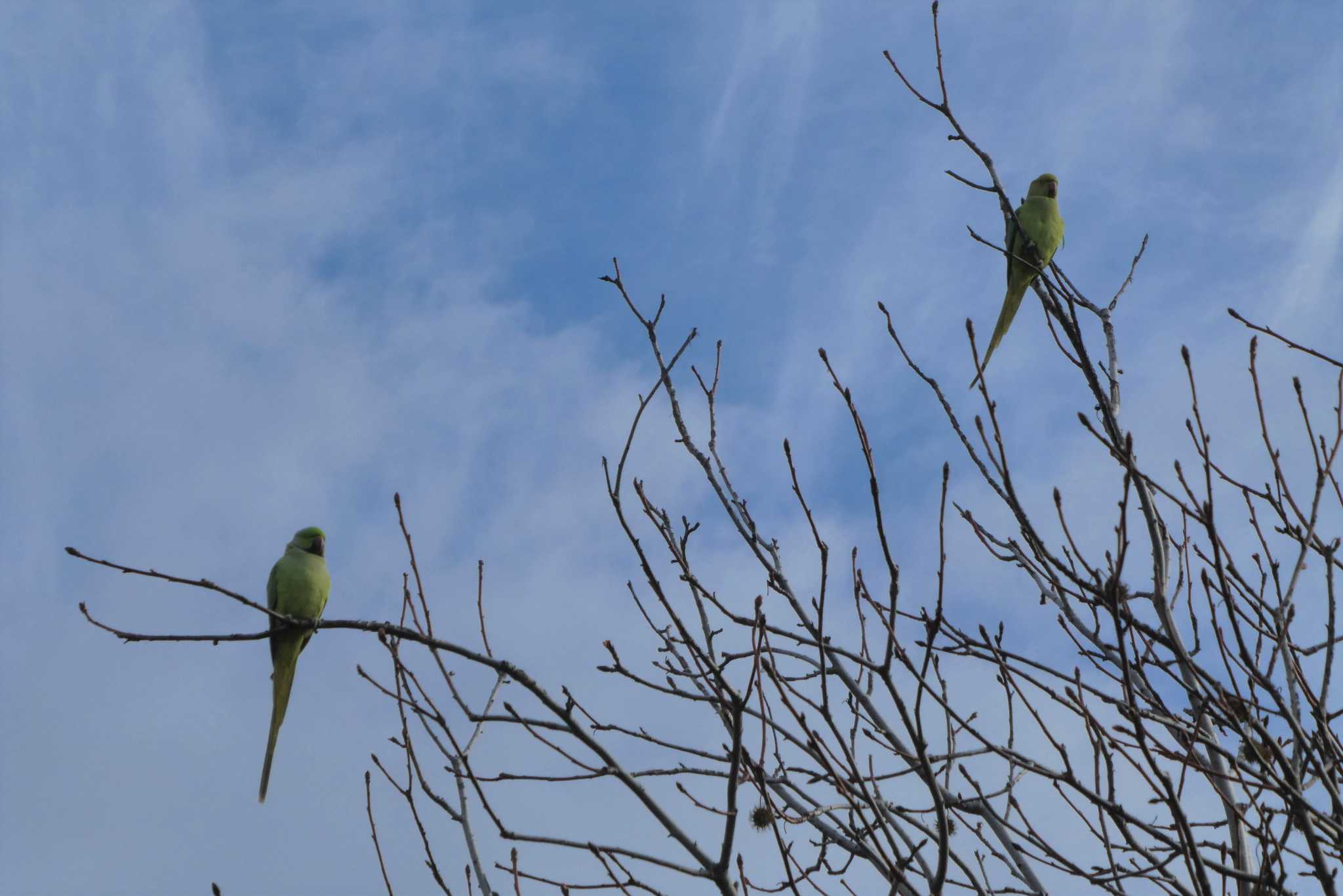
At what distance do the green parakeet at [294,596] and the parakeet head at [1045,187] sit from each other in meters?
5.62

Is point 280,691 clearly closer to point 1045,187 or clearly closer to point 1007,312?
point 1007,312

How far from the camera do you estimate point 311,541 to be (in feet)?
21.3

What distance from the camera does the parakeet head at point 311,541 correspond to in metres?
6.46

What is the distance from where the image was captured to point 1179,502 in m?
3.20

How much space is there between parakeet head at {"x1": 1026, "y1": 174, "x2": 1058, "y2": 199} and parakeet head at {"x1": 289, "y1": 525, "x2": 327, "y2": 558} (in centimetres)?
554

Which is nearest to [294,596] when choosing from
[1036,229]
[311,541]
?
[311,541]

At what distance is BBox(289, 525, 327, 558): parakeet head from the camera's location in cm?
646

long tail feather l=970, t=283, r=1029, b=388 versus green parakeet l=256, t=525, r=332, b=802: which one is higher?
long tail feather l=970, t=283, r=1029, b=388

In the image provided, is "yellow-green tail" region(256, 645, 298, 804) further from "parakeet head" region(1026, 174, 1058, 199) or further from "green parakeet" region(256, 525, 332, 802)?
"parakeet head" region(1026, 174, 1058, 199)

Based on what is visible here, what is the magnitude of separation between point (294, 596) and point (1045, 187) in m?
6.09

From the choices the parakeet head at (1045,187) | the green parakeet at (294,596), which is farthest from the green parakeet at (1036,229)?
the green parakeet at (294,596)

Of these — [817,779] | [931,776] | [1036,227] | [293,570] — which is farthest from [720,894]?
[1036,227]

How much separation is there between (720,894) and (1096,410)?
2.59m

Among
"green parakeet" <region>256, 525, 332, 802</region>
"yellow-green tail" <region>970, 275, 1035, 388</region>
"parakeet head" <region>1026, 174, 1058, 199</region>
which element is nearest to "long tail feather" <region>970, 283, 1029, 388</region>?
"yellow-green tail" <region>970, 275, 1035, 388</region>
